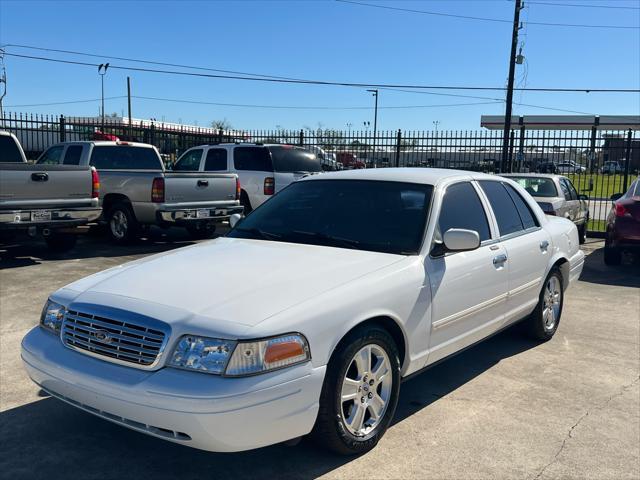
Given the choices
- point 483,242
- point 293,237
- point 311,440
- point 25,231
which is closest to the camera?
point 311,440

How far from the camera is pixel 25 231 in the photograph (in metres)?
8.98

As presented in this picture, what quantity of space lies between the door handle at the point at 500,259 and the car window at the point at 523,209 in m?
0.81

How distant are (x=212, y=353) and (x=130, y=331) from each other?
48cm

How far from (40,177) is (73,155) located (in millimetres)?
2943

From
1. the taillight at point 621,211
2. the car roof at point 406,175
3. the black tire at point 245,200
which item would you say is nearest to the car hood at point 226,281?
the car roof at point 406,175

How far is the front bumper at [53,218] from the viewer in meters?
8.62

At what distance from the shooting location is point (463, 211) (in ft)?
14.9

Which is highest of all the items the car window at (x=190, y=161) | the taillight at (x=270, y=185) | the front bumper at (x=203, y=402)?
the car window at (x=190, y=161)

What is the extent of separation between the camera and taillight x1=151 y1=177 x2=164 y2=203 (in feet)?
33.8

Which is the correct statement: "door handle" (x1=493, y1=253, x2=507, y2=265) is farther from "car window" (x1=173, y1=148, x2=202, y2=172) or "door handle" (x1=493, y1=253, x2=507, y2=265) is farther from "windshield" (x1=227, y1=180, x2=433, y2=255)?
"car window" (x1=173, y1=148, x2=202, y2=172)

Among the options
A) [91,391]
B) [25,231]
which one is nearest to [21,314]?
[25,231]

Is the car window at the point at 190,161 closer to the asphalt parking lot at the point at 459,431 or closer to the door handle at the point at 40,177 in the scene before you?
the door handle at the point at 40,177

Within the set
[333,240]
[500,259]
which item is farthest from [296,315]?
[500,259]

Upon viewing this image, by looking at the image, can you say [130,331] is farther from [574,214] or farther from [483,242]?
[574,214]
